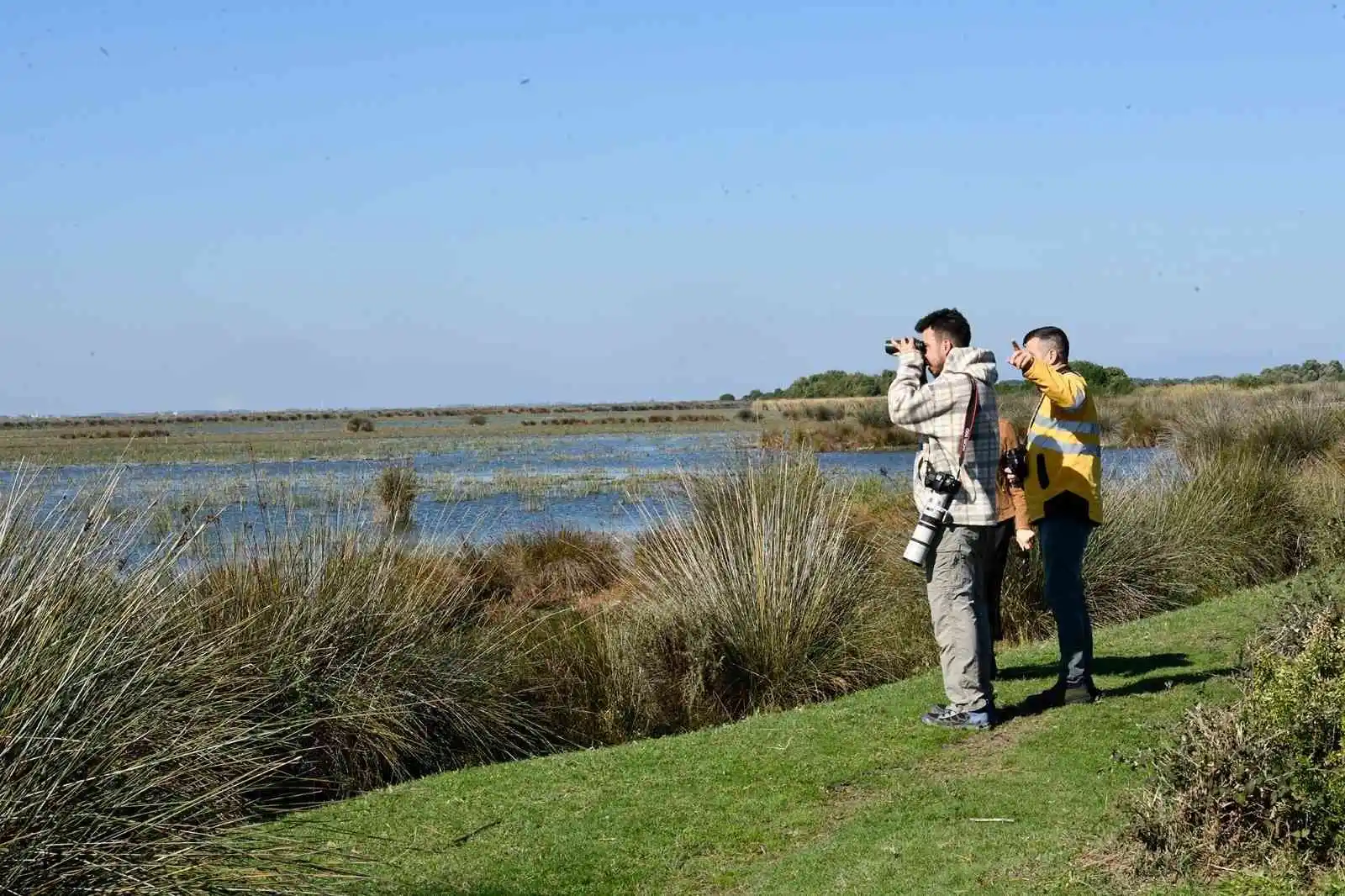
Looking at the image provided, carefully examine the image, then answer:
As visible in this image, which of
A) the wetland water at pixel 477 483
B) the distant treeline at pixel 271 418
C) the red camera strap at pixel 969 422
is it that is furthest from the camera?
the distant treeline at pixel 271 418

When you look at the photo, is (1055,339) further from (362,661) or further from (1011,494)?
(362,661)

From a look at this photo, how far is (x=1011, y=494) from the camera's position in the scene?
27.5 feet

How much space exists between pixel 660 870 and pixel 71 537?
3090mm

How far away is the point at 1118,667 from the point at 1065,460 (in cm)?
207

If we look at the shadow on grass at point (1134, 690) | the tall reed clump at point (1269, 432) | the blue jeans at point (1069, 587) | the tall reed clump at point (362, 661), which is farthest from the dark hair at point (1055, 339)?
the tall reed clump at point (1269, 432)

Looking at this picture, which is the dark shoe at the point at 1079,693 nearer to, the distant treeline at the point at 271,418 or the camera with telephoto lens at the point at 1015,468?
the camera with telephoto lens at the point at 1015,468

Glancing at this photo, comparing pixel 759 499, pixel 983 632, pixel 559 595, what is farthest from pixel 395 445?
pixel 983 632

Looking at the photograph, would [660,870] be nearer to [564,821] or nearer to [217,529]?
[564,821]

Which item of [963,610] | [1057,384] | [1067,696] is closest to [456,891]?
[963,610]

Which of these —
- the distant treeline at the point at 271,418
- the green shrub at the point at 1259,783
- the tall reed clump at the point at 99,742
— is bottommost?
the green shrub at the point at 1259,783

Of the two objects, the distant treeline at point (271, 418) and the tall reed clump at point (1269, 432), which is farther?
the distant treeline at point (271, 418)

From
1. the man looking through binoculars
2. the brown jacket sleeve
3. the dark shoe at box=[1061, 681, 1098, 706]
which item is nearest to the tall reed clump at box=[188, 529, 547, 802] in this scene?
the man looking through binoculars

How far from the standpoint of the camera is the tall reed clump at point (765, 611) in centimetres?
1132

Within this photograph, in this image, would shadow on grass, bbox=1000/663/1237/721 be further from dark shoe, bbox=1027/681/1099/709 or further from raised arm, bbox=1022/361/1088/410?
raised arm, bbox=1022/361/1088/410
